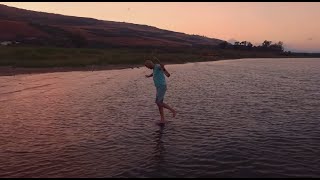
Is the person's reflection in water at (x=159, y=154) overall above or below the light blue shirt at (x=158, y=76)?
below

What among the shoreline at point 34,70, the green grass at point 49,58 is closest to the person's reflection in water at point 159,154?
the shoreline at point 34,70

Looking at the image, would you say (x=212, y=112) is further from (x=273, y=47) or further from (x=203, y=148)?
(x=273, y=47)

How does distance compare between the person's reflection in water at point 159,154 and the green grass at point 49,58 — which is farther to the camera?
the green grass at point 49,58

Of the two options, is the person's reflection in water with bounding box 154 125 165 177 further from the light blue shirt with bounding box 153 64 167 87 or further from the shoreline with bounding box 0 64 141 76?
the shoreline with bounding box 0 64 141 76

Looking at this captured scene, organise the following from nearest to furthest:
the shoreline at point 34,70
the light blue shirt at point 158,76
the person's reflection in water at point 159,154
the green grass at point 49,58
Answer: the person's reflection in water at point 159,154
the light blue shirt at point 158,76
the shoreline at point 34,70
the green grass at point 49,58

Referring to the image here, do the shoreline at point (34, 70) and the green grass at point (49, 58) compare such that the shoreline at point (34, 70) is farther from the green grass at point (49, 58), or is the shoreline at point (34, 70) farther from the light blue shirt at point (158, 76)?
the light blue shirt at point (158, 76)

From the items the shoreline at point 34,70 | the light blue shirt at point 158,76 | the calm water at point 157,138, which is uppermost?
the light blue shirt at point 158,76

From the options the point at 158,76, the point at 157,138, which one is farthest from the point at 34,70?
the point at 157,138

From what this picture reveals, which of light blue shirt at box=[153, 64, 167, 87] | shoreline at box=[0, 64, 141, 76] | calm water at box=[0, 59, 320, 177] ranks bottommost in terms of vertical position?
shoreline at box=[0, 64, 141, 76]

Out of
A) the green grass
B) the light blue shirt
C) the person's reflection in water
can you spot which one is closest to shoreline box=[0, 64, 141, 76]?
the green grass

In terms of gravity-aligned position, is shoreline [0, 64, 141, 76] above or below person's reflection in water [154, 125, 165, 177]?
below

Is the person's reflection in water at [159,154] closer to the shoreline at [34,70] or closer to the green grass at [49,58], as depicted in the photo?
the shoreline at [34,70]

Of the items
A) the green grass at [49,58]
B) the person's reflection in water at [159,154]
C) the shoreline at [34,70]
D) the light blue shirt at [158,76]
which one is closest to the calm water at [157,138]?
the person's reflection in water at [159,154]

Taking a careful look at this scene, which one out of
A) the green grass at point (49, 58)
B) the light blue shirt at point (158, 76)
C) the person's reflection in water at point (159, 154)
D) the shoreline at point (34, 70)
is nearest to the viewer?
the person's reflection in water at point (159, 154)
